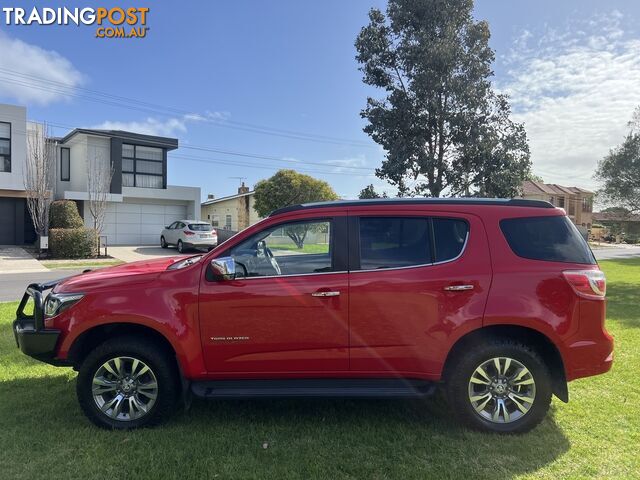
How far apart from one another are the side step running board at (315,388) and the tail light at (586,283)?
1386 mm

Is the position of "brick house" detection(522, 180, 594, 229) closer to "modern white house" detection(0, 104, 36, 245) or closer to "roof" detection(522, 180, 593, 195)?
"roof" detection(522, 180, 593, 195)

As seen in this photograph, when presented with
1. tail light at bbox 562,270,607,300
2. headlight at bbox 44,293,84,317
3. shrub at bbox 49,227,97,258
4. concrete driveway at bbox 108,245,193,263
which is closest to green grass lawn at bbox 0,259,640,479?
headlight at bbox 44,293,84,317

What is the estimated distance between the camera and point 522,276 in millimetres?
3713

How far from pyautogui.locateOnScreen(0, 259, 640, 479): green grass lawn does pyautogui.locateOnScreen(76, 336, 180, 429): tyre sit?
0.14 metres

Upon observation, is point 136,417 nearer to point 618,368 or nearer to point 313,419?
point 313,419

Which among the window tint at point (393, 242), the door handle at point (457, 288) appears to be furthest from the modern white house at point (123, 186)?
the door handle at point (457, 288)

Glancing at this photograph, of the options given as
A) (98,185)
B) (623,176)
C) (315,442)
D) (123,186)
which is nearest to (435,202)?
(315,442)

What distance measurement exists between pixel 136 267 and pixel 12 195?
2356 centimetres

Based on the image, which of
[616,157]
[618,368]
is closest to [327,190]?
[616,157]

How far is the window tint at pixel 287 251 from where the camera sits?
3.84 m

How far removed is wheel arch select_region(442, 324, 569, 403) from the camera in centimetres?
378

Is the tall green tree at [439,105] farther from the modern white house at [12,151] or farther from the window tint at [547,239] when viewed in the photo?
the modern white house at [12,151]

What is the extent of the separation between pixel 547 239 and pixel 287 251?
2.21 m

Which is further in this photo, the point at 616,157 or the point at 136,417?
the point at 616,157
